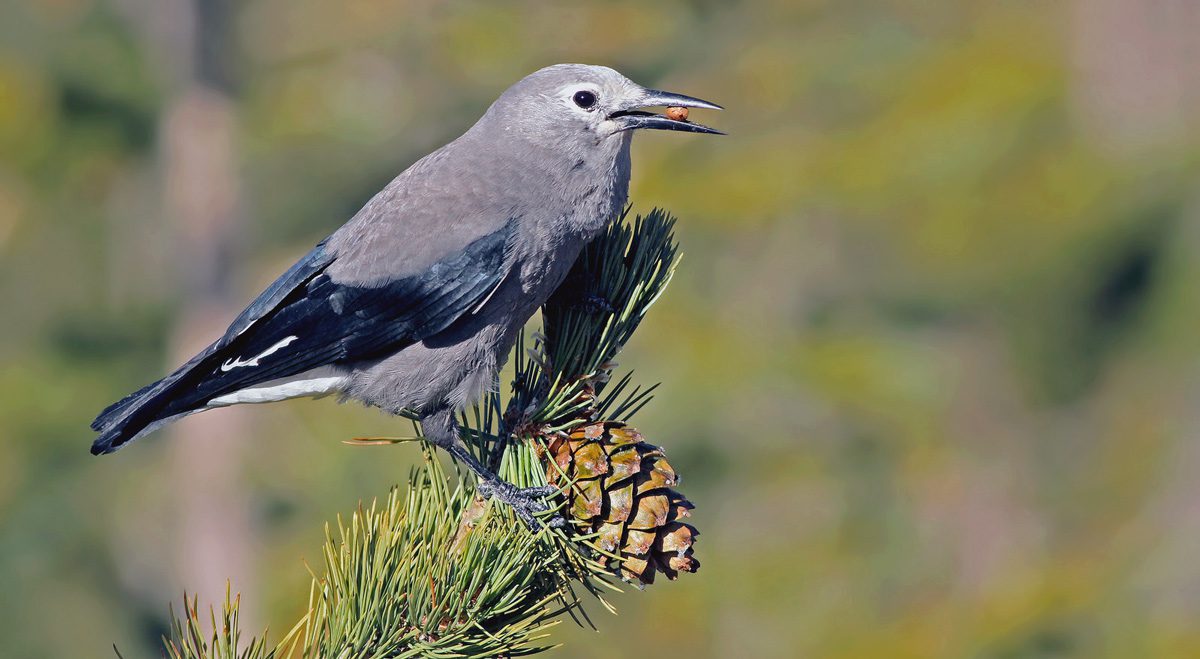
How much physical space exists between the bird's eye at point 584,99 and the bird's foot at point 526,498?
40.3 inches

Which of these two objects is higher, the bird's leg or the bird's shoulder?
the bird's shoulder

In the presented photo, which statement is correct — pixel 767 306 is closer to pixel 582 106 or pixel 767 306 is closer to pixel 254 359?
pixel 582 106

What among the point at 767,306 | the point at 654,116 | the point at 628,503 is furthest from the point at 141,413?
the point at 767,306

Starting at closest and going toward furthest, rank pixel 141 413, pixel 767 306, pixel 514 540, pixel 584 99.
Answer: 1. pixel 514 540
2. pixel 141 413
3. pixel 584 99
4. pixel 767 306

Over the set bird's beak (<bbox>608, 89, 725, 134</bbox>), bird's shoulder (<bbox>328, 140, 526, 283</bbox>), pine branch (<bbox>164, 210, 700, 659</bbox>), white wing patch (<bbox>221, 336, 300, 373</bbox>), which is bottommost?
pine branch (<bbox>164, 210, 700, 659</bbox>)

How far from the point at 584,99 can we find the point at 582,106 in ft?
0.06

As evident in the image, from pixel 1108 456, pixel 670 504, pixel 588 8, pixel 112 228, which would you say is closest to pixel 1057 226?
pixel 1108 456

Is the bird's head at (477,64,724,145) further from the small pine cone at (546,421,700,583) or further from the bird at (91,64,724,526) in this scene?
the small pine cone at (546,421,700,583)

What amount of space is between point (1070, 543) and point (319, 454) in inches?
157

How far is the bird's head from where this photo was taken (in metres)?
2.59

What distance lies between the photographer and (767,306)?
5.91 meters

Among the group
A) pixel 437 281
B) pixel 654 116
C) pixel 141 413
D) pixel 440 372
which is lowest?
pixel 141 413

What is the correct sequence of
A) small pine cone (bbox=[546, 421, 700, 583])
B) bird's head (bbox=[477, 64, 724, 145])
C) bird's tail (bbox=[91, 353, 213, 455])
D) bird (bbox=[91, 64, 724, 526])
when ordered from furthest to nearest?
bird's head (bbox=[477, 64, 724, 145]) < bird (bbox=[91, 64, 724, 526]) < bird's tail (bbox=[91, 353, 213, 455]) < small pine cone (bbox=[546, 421, 700, 583])

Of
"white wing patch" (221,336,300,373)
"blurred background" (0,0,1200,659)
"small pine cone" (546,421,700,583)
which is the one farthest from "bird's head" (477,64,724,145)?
"blurred background" (0,0,1200,659)
